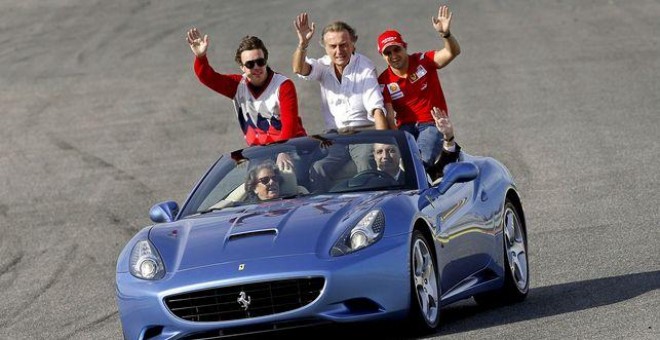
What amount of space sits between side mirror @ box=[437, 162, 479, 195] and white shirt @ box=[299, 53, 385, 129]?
2.57 metres

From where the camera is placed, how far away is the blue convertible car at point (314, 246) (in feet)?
29.1

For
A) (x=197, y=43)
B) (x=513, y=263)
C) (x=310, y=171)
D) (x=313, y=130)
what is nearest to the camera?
(x=310, y=171)

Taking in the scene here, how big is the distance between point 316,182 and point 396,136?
72 cm

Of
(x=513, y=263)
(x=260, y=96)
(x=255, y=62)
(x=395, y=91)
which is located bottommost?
(x=513, y=263)

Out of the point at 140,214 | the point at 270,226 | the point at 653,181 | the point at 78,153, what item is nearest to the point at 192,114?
the point at 78,153

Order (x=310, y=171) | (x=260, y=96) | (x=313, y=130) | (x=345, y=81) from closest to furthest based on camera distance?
(x=310, y=171) → (x=260, y=96) → (x=345, y=81) → (x=313, y=130)

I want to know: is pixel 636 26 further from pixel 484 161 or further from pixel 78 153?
pixel 484 161

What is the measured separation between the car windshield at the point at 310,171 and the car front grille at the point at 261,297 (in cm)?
137

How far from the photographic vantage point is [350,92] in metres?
13.0

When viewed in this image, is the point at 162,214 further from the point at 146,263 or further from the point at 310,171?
the point at 146,263

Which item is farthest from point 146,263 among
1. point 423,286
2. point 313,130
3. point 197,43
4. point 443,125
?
point 313,130

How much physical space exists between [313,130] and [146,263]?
12625mm

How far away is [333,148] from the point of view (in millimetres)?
10570

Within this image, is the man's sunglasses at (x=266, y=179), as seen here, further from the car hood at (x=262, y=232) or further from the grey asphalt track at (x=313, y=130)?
the grey asphalt track at (x=313, y=130)
